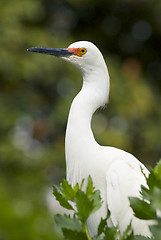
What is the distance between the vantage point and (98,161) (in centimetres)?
249

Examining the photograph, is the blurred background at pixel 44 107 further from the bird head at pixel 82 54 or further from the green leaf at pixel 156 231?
the green leaf at pixel 156 231

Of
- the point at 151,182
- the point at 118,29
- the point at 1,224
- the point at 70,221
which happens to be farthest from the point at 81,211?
the point at 118,29

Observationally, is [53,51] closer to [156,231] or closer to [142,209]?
[142,209]

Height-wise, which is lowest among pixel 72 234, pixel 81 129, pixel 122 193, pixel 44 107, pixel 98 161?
pixel 44 107

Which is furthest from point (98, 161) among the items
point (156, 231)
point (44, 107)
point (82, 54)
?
point (44, 107)

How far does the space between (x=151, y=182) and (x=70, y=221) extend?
224mm

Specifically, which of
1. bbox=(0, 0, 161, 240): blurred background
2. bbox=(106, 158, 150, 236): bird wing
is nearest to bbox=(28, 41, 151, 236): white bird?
bbox=(106, 158, 150, 236): bird wing

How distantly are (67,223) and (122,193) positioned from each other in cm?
131

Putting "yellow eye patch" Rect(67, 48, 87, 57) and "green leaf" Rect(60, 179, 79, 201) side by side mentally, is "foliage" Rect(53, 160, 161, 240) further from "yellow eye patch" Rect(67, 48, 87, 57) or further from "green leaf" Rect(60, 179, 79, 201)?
"yellow eye patch" Rect(67, 48, 87, 57)

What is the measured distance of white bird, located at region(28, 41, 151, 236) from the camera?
2432 mm

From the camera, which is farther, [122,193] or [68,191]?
[122,193]

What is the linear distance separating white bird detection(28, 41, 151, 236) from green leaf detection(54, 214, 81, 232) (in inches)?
49.4

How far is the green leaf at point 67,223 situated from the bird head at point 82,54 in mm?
1590

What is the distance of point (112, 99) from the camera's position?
805 cm
